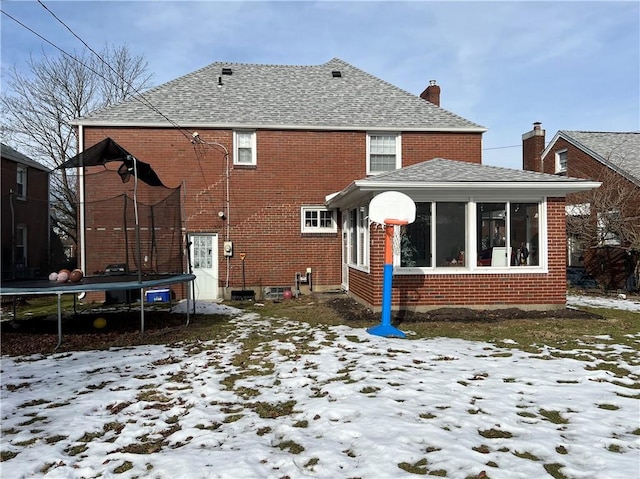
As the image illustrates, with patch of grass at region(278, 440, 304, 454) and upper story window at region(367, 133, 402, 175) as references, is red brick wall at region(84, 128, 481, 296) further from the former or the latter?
patch of grass at region(278, 440, 304, 454)

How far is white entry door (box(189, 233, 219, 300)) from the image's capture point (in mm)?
14289

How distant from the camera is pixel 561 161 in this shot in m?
22.2

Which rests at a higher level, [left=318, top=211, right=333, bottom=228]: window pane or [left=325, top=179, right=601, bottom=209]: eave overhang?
[left=325, top=179, right=601, bottom=209]: eave overhang

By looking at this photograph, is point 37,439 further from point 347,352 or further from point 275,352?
point 347,352

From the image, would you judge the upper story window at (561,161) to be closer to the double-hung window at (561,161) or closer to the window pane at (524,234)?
the double-hung window at (561,161)

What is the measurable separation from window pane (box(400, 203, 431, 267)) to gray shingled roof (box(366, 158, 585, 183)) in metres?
0.67

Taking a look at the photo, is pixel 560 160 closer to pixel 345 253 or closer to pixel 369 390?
pixel 345 253

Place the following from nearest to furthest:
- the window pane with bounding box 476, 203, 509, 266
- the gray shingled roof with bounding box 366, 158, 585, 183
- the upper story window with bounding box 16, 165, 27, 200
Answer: the gray shingled roof with bounding box 366, 158, 585, 183 → the window pane with bounding box 476, 203, 509, 266 → the upper story window with bounding box 16, 165, 27, 200

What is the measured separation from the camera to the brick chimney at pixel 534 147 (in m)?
22.1

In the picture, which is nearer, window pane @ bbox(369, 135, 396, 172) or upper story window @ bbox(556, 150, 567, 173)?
window pane @ bbox(369, 135, 396, 172)

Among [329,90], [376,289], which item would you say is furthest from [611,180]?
[376,289]

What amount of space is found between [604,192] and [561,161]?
6617 mm

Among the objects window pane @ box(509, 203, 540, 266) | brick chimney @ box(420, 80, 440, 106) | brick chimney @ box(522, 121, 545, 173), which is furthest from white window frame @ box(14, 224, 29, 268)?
brick chimney @ box(522, 121, 545, 173)

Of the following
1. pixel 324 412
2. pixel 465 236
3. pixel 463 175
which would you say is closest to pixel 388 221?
pixel 465 236
